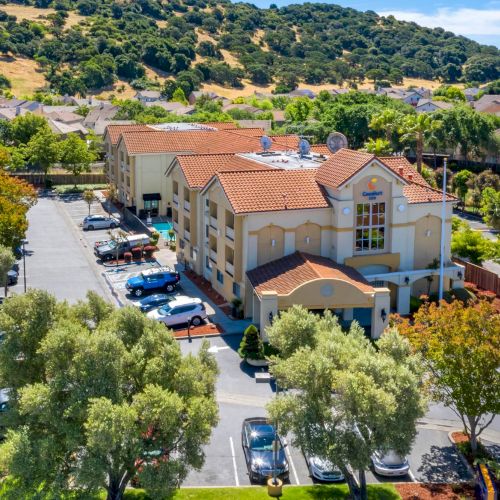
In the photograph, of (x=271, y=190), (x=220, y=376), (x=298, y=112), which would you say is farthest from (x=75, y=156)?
(x=298, y=112)

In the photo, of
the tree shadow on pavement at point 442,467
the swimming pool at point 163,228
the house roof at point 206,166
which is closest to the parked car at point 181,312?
the house roof at point 206,166

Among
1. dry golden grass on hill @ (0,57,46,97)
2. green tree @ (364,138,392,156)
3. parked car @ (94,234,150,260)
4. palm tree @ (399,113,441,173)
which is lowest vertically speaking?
parked car @ (94,234,150,260)

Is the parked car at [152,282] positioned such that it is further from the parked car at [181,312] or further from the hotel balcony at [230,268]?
the parked car at [181,312]

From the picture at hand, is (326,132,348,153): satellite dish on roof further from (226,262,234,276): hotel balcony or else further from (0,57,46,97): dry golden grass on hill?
(0,57,46,97): dry golden grass on hill

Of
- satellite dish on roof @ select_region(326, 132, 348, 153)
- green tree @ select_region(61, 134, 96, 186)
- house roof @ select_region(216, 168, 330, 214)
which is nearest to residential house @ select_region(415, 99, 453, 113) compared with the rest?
green tree @ select_region(61, 134, 96, 186)

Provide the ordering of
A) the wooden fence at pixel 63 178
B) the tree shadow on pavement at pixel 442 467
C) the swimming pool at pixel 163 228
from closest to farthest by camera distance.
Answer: the tree shadow on pavement at pixel 442 467
the swimming pool at pixel 163 228
the wooden fence at pixel 63 178

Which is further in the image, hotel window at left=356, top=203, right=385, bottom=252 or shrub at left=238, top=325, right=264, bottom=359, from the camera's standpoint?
hotel window at left=356, top=203, right=385, bottom=252
